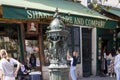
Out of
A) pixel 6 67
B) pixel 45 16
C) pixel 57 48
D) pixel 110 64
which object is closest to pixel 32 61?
pixel 45 16

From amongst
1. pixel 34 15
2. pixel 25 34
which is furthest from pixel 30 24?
pixel 34 15

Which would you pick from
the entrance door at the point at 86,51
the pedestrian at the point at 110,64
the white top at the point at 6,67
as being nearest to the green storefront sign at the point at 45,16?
the white top at the point at 6,67

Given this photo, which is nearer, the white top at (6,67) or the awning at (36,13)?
the white top at (6,67)

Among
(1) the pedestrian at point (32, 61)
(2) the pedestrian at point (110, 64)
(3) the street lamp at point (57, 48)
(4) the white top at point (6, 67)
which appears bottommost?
(2) the pedestrian at point (110, 64)

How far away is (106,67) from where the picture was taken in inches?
917

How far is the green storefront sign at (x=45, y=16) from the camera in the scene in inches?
490

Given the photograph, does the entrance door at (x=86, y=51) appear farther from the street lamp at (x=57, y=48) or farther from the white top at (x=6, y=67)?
the street lamp at (x=57, y=48)

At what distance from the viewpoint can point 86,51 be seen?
2248 cm

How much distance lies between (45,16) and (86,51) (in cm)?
894

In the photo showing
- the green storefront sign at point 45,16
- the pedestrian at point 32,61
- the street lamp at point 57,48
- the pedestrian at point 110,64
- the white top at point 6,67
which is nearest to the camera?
the street lamp at point 57,48

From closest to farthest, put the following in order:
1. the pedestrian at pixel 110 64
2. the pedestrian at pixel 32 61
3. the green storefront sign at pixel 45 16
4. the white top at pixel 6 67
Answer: the white top at pixel 6 67, the green storefront sign at pixel 45 16, the pedestrian at pixel 32 61, the pedestrian at pixel 110 64

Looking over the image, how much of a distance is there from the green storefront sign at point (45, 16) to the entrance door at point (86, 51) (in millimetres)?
4628

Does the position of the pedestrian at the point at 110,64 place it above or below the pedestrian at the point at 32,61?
below

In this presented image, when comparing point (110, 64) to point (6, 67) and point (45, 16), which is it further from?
point (6, 67)
